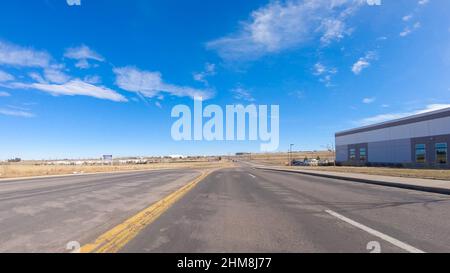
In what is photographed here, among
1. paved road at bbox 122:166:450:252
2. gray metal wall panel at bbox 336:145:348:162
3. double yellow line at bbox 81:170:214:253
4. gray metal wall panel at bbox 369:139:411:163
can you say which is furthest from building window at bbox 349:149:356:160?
double yellow line at bbox 81:170:214:253

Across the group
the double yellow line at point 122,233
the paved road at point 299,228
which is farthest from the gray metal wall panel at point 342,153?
the double yellow line at point 122,233

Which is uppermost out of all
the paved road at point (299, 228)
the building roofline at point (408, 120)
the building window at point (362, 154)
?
the building roofline at point (408, 120)

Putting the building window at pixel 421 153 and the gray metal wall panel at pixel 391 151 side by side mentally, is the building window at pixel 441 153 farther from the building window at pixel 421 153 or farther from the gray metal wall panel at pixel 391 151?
the gray metal wall panel at pixel 391 151

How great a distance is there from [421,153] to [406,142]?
447cm

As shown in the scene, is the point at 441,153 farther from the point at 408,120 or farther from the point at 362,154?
the point at 362,154

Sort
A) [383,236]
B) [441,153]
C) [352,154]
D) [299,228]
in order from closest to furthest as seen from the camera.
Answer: [383,236], [299,228], [441,153], [352,154]

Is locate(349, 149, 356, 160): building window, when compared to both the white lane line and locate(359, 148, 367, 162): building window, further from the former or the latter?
the white lane line

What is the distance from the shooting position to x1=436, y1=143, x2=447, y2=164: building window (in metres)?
48.5

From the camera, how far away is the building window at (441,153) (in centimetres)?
4850

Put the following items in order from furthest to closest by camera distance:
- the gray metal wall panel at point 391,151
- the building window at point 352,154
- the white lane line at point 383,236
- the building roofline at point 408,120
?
the building window at point 352,154
the gray metal wall panel at point 391,151
the building roofline at point 408,120
the white lane line at point 383,236

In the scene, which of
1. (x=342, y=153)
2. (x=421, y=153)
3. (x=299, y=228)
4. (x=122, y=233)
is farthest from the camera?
(x=342, y=153)

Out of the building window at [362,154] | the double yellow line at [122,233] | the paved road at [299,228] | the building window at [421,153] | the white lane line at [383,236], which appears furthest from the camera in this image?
the building window at [362,154]

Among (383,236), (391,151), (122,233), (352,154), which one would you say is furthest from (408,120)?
(122,233)

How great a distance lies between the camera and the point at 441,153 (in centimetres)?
4922
